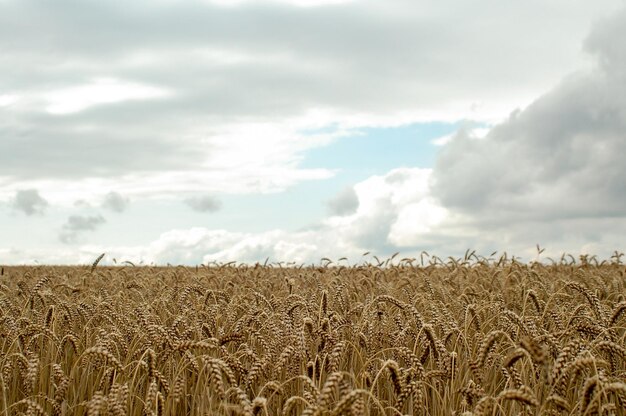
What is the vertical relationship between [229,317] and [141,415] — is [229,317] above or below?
above

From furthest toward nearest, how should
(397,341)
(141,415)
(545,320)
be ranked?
(545,320) → (397,341) → (141,415)

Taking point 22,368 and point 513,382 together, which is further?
point 22,368

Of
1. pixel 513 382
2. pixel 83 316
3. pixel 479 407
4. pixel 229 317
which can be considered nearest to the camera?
pixel 479 407

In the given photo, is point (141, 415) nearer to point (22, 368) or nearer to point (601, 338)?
point (22, 368)

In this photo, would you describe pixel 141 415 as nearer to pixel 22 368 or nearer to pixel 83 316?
pixel 22 368

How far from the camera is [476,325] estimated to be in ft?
18.9

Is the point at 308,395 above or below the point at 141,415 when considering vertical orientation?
above

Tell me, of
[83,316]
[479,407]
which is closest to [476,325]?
[479,407]

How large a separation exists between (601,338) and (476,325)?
1301mm

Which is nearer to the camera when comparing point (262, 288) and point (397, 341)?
point (397, 341)

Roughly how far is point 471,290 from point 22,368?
5281 millimetres

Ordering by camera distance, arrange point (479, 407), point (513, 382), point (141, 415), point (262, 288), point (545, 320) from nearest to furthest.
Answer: point (479, 407)
point (513, 382)
point (141, 415)
point (545, 320)
point (262, 288)

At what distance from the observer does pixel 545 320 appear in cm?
654

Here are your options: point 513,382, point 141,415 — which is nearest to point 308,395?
point 513,382
